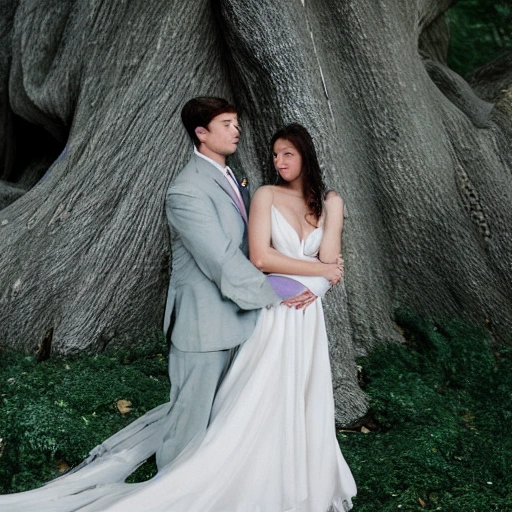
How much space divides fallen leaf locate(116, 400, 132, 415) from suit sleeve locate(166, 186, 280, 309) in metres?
1.63

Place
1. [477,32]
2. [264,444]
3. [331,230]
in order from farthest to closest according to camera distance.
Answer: [477,32] < [331,230] < [264,444]

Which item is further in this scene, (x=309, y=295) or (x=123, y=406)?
(x=123, y=406)

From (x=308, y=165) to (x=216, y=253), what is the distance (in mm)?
625

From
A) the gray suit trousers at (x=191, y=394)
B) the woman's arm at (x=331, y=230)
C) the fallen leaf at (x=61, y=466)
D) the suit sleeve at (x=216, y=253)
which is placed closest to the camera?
the suit sleeve at (x=216, y=253)

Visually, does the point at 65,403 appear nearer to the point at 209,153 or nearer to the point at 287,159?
the point at 209,153

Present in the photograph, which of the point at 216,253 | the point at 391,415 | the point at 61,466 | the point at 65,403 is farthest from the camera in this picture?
the point at 391,415

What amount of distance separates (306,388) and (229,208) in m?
0.94

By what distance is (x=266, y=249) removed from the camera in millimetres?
3926

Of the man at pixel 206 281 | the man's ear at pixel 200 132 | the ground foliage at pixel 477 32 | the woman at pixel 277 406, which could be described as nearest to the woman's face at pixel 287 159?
the woman at pixel 277 406

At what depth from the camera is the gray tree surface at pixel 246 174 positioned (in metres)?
5.98

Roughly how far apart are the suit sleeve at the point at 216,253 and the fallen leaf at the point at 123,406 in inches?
64.0

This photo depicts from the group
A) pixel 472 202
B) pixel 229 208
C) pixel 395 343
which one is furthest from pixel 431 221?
pixel 229 208

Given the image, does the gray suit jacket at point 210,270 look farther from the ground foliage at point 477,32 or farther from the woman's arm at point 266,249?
the ground foliage at point 477,32

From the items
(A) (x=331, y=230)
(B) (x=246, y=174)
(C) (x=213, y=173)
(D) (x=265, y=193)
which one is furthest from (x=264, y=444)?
(B) (x=246, y=174)
